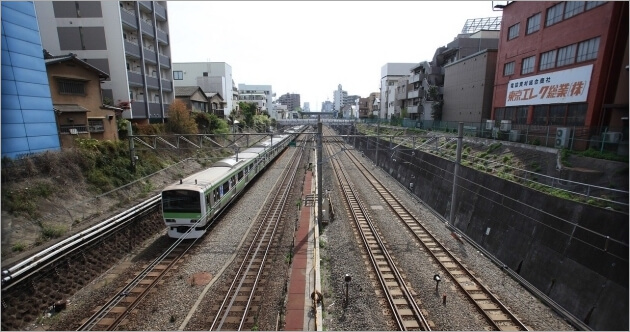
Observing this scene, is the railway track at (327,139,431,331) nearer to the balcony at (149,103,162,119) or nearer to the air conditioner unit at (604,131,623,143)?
the air conditioner unit at (604,131,623,143)

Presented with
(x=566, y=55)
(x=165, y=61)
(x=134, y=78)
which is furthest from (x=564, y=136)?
(x=165, y=61)

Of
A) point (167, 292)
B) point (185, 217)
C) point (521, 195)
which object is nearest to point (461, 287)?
point (521, 195)

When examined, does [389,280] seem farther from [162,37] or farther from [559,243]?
[162,37]

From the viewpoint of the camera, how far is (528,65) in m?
19.2

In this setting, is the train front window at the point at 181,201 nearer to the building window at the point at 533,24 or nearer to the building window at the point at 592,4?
the building window at the point at 592,4

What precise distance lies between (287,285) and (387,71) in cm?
6887

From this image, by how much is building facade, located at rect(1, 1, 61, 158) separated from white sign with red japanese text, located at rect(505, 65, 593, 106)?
26141 mm

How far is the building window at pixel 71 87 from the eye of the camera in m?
16.7

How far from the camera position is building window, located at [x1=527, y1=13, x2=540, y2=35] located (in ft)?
60.0

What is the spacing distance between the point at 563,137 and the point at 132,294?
19240 millimetres

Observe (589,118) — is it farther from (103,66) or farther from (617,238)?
(103,66)

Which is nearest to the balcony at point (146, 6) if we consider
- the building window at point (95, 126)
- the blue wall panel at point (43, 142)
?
the building window at point (95, 126)

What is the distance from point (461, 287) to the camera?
31.9 feet

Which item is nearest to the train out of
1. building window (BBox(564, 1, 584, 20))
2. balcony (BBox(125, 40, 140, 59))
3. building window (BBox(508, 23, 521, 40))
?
balcony (BBox(125, 40, 140, 59))
